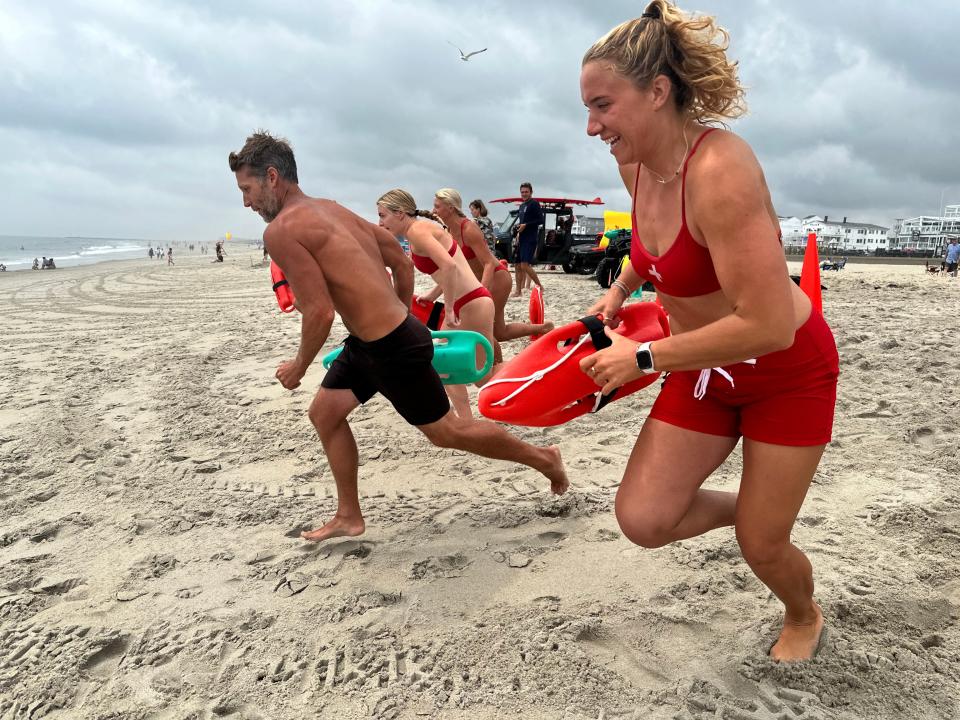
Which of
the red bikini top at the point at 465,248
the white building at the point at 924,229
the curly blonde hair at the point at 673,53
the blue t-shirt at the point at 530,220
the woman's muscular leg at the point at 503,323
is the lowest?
the woman's muscular leg at the point at 503,323

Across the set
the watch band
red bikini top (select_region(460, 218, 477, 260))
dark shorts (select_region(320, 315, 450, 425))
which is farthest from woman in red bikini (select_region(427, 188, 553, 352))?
the watch band

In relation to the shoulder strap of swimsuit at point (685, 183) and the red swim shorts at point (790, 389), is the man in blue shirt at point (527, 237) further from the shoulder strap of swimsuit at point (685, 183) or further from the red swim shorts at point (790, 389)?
the shoulder strap of swimsuit at point (685, 183)

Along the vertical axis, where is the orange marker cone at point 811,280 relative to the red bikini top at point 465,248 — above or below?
below

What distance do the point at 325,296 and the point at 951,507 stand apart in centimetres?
311

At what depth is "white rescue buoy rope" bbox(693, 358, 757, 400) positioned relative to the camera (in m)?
1.81

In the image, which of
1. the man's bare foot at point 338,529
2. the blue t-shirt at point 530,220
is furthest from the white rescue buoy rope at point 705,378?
the blue t-shirt at point 530,220

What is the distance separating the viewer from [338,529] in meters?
3.02

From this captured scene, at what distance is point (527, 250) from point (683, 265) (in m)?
9.16

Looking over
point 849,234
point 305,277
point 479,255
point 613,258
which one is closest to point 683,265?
point 305,277

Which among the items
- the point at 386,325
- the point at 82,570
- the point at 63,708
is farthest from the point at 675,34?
the point at 82,570

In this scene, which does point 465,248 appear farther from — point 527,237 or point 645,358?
point 527,237

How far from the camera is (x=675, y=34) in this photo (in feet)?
5.22

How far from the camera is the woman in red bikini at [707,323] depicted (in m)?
1.48

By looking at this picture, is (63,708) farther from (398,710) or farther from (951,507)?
(951,507)
